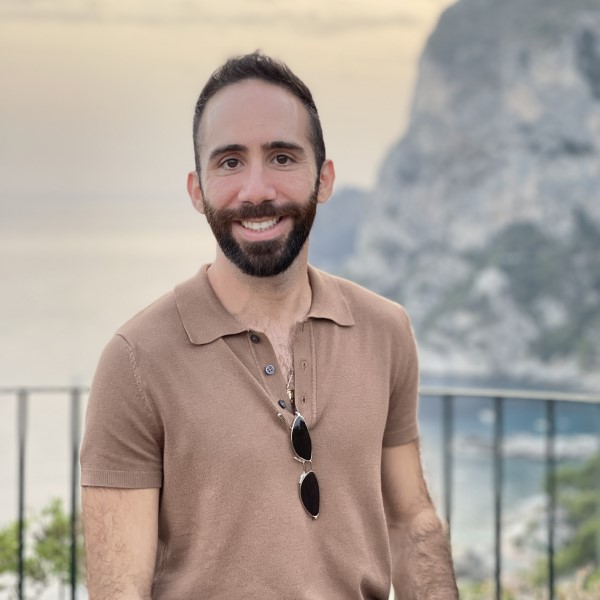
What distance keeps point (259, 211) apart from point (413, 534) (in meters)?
0.60

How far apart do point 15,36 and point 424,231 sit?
39350 millimetres

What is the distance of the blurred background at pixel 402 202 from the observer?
35.6 m

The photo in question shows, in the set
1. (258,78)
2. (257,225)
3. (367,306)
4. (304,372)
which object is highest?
(258,78)

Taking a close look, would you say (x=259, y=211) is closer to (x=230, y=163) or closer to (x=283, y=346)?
(x=230, y=163)

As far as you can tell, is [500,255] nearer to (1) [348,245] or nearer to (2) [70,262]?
(1) [348,245]

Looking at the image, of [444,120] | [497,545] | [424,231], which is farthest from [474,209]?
[497,545]

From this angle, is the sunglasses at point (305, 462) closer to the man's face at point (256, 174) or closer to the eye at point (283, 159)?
the man's face at point (256, 174)

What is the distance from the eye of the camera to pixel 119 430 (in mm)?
1395

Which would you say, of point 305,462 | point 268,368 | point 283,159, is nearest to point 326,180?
point 283,159

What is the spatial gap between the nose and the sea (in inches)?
961

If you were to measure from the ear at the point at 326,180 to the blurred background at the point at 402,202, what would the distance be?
27.6 feet

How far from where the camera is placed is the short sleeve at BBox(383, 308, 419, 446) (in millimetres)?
1647

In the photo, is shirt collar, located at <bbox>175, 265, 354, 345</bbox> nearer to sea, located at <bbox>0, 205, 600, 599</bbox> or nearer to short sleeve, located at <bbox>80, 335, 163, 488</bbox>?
short sleeve, located at <bbox>80, 335, 163, 488</bbox>

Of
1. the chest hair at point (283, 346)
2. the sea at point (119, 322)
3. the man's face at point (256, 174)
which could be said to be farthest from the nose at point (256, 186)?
the sea at point (119, 322)
